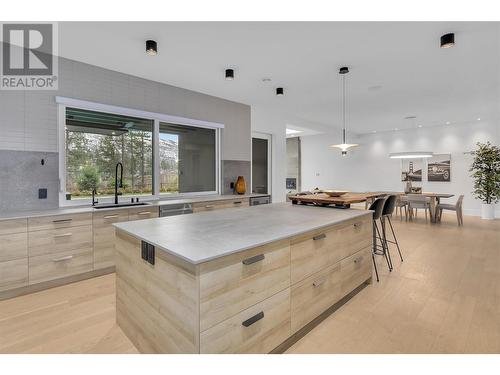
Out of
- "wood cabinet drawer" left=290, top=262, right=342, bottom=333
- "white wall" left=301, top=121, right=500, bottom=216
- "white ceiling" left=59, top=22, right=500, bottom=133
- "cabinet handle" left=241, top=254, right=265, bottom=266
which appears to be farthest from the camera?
"white wall" left=301, top=121, right=500, bottom=216

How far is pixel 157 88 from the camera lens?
13.8ft

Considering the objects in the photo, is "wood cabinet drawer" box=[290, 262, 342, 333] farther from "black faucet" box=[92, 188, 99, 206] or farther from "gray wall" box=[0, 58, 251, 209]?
"gray wall" box=[0, 58, 251, 209]

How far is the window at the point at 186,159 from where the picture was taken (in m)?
4.45

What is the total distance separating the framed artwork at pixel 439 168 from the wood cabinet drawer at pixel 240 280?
8636 mm

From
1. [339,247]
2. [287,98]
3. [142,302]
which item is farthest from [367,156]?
[142,302]

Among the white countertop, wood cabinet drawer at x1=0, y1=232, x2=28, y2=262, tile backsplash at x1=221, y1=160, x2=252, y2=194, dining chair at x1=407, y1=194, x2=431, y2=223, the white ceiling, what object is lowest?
wood cabinet drawer at x1=0, y1=232, x2=28, y2=262

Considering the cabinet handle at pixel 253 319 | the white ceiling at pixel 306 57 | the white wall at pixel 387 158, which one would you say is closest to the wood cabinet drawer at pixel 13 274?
the white ceiling at pixel 306 57

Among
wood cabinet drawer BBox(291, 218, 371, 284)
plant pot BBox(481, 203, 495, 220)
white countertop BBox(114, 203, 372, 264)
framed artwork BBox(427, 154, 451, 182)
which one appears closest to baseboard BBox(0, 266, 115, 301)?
white countertop BBox(114, 203, 372, 264)

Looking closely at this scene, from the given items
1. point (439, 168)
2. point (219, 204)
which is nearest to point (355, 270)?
point (219, 204)

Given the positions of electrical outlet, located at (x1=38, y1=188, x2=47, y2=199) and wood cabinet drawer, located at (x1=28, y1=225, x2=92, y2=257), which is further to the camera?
electrical outlet, located at (x1=38, y1=188, x2=47, y2=199)

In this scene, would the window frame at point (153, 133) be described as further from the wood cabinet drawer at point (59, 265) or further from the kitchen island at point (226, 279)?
the kitchen island at point (226, 279)

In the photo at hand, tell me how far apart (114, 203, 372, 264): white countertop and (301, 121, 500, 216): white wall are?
7.38m

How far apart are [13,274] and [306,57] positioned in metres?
4.02

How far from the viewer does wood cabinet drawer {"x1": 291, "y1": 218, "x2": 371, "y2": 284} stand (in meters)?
1.85
